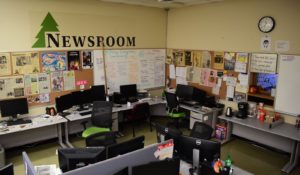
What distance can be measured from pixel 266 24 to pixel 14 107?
16.9 feet

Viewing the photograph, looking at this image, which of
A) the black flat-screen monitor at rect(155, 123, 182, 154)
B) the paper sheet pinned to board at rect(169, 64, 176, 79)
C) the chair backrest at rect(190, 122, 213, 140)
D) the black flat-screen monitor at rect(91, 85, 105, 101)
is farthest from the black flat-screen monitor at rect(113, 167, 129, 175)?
the paper sheet pinned to board at rect(169, 64, 176, 79)

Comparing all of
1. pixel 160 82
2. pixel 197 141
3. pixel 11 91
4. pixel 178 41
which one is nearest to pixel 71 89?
pixel 11 91

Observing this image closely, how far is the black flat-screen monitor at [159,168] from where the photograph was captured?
2199 millimetres

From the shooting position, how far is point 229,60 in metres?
5.41

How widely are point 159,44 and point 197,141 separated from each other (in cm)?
455

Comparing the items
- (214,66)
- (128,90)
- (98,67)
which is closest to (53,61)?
(98,67)

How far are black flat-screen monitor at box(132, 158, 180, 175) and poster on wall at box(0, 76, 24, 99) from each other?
3.62 m

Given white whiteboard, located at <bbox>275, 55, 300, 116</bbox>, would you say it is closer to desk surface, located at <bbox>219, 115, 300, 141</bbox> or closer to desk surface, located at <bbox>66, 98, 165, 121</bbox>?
desk surface, located at <bbox>219, 115, 300, 141</bbox>

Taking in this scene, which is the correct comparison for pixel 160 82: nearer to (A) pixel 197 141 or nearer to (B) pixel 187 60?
(B) pixel 187 60

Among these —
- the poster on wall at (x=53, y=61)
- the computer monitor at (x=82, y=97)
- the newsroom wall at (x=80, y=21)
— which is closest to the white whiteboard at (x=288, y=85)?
the newsroom wall at (x=80, y=21)

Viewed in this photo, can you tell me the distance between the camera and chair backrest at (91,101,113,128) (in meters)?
4.91

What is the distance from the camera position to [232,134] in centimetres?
561

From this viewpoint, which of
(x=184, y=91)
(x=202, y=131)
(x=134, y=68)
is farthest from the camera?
(x=134, y=68)

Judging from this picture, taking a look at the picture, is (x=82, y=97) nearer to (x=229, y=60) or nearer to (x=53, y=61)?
(x=53, y=61)
